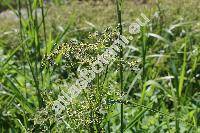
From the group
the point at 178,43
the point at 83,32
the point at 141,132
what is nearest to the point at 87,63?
the point at 141,132

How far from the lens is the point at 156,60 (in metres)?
3.49

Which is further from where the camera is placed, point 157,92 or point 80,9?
point 80,9

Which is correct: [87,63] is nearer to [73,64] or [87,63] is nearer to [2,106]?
[73,64]

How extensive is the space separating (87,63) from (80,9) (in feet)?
12.2

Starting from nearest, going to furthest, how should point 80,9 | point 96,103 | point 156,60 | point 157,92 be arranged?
1. point 96,103
2. point 157,92
3. point 156,60
4. point 80,9

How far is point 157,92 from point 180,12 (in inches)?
72.4

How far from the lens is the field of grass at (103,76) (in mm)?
1560

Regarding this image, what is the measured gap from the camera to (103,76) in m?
2.30

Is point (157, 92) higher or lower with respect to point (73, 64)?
lower

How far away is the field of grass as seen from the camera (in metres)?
1.56

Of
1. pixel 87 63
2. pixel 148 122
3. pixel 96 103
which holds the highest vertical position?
pixel 87 63

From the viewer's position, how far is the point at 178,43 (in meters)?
3.72

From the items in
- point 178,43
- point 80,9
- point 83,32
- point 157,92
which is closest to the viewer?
point 157,92

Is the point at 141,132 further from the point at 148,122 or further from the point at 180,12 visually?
the point at 180,12
